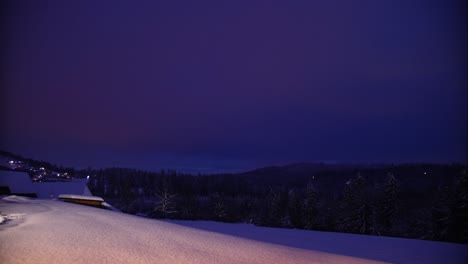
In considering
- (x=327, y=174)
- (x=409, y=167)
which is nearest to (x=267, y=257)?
(x=409, y=167)

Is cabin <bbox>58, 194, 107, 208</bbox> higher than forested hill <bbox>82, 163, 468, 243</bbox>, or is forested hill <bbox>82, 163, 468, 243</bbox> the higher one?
cabin <bbox>58, 194, 107, 208</bbox>

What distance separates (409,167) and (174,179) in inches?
2673

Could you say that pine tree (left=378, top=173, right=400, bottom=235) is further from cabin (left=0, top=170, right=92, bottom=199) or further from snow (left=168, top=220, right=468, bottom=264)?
cabin (left=0, top=170, right=92, bottom=199)

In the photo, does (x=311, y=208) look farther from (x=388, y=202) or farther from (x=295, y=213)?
(x=388, y=202)

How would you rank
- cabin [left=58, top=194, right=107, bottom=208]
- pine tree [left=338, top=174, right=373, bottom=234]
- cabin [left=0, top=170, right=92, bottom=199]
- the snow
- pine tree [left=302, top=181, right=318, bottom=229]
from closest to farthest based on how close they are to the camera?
the snow → cabin [left=58, top=194, right=107, bottom=208] → cabin [left=0, top=170, right=92, bottom=199] → pine tree [left=338, top=174, right=373, bottom=234] → pine tree [left=302, top=181, right=318, bottom=229]

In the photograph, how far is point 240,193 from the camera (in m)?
92.4

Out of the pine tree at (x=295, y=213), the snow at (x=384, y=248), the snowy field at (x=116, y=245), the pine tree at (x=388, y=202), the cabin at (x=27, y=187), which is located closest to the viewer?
the snowy field at (x=116, y=245)

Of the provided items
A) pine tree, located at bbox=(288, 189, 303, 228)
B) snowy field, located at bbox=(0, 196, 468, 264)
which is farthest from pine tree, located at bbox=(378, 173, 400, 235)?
→ snowy field, located at bbox=(0, 196, 468, 264)

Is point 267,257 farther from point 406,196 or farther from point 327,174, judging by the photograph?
point 327,174

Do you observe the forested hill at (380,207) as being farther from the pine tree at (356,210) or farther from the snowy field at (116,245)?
the snowy field at (116,245)

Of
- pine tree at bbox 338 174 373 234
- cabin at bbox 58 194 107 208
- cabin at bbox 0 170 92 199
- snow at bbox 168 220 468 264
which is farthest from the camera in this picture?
pine tree at bbox 338 174 373 234

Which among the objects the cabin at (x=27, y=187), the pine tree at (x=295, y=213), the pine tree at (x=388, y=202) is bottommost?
the pine tree at (x=295, y=213)

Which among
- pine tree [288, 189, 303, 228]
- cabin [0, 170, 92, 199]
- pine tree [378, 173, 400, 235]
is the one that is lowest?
pine tree [288, 189, 303, 228]

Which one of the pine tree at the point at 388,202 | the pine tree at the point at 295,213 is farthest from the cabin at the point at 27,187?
the pine tree at the point at 388,202
